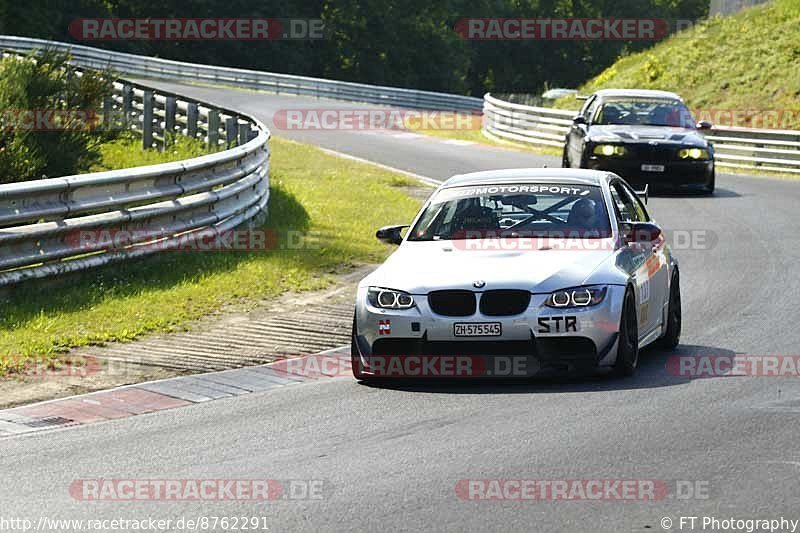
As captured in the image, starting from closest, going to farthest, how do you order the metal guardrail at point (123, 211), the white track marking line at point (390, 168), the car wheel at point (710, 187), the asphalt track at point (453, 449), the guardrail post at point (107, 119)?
1. the asphalt track at point (453, 449)
2. the metal guardrail at point (123, 211)
3. the guardrail post at point (107, 119)
4. the car wheel at point (710, 187)
5. the white track marking line at point (390, 168)

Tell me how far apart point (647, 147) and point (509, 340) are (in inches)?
577

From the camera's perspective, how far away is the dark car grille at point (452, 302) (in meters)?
9.88

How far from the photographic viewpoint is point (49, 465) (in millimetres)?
7902

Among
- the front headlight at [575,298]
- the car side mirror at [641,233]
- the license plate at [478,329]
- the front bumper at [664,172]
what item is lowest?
the front bumper at [664,172]

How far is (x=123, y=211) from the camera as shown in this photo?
14.5 metres

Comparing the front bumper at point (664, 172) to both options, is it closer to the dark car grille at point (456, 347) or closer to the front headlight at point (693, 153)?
the front headlight at point (693, 153)

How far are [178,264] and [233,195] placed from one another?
2.22 m

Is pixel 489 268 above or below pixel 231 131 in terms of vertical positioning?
above

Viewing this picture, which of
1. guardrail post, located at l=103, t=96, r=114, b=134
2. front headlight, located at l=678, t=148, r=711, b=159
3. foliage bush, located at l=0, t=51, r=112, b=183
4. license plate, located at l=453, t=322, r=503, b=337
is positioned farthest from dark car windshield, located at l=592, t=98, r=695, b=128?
license plate, located at l=453, t=322, r=503, b=337

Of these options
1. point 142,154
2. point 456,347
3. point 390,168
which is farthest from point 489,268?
point 390,168

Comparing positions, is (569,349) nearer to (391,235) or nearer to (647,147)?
(391,235)

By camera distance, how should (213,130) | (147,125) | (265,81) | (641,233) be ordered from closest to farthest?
1. (641,233)
2. (213,130)
3. (147,125)
4. (265,81)

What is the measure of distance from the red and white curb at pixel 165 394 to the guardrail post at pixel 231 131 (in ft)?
37.7

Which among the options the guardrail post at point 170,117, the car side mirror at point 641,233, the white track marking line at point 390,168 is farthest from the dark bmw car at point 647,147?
the car side mirror at point 641,233
